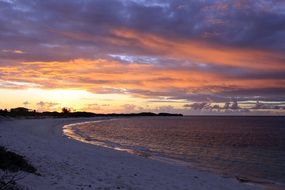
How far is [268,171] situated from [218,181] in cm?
819

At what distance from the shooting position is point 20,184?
1106 cm

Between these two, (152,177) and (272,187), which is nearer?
(152,177)

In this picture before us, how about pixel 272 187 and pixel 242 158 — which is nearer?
pixel 272 187

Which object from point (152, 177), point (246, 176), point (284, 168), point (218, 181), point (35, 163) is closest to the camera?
point (35, 163)

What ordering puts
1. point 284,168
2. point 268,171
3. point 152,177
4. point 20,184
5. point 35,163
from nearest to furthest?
point 20,184
point 35,163
point 152,177
point 268,171
point 284,168

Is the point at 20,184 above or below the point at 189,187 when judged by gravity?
above

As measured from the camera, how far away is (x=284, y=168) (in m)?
28.6

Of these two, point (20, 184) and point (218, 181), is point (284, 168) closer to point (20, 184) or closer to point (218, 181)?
point (218, 181)

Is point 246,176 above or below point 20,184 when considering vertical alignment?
below

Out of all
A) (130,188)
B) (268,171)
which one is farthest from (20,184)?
(268,171)

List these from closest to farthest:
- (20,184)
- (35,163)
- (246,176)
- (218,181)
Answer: (20,184)
(35,163)
(218,181)
(246,176)

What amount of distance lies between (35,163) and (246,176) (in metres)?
14.9

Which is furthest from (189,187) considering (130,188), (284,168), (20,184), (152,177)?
(284,168)

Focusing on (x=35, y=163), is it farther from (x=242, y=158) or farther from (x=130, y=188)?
(x=242, y=158)
